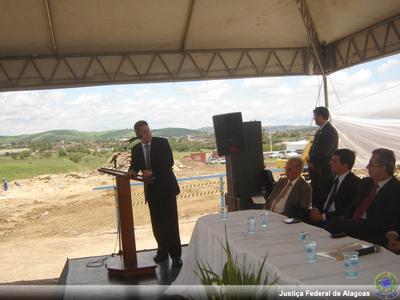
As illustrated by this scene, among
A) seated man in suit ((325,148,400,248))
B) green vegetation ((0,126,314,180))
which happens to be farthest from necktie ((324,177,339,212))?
green vegetation ((0,126,314,180))

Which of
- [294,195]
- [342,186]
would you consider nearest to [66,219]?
[294,195]

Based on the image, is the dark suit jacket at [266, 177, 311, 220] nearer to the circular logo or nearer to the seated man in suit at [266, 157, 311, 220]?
the seated man in suit at [266, 157, 311, 220]

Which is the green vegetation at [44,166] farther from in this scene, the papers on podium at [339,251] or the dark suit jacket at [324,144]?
the papers on podium at [339,251]

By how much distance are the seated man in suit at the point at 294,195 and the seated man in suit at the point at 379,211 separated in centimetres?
61

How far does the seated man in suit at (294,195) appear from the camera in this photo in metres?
3.63

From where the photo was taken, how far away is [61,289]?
168 inches

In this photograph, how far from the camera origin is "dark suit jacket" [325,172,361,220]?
352 centimetres

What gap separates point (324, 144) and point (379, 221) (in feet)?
7.76

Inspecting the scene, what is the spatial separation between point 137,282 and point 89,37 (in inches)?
131

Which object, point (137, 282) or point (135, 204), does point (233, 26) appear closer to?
point (137, 282)

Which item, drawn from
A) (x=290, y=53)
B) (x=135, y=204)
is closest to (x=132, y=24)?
(x=290, y=53)

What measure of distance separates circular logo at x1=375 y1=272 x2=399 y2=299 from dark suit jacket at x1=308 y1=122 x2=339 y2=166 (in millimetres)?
3385

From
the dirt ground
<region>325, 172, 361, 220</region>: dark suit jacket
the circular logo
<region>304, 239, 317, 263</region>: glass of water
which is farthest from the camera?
the dirt ground

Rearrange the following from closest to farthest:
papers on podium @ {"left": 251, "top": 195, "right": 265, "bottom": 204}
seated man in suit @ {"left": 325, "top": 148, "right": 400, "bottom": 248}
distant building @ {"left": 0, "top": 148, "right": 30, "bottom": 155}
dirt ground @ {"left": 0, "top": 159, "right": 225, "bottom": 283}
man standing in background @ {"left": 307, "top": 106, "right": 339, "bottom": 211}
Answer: seated man in suit @ {"left": 325, "top": 148, "right": 400, "bottom": 248}
man standing in background @ {"left": 307, "top": 106, "right": 339, "bottom": 211}
papers on podium @ {"left": 251, "top": 195, "right": 265, "bottom": 204}
dirt ground @ {"left": 0, "top": 159, "right": 225, "bottom": 283}
distant building @ {"left": 0, "top": 148, "right": 30, "bottom": 155}
